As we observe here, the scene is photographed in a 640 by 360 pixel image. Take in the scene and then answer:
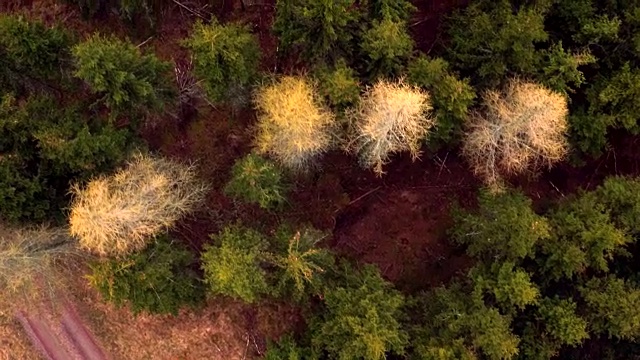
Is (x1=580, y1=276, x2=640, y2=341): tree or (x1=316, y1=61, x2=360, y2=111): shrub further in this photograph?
(x1=316, y1=61, x2=360, y2=111): shrub

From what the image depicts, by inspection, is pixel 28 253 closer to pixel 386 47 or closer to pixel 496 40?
pixel 386 47

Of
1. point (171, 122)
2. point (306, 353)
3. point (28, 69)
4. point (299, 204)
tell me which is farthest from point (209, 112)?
point (306, 353)

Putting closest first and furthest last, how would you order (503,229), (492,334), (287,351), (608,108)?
(492,334), (503,229), (287,351), (608,108)

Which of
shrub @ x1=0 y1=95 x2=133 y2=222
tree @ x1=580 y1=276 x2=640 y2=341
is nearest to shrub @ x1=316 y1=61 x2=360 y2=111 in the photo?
shrub @ x1=0 y1=95 x2=133 y2=222

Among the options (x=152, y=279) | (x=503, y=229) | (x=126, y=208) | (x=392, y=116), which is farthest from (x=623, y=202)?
(x=126, y=208)

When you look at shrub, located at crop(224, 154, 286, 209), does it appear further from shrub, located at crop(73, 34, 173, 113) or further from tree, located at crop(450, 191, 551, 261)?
tree, located at crop(450, 191, 551, 261)
